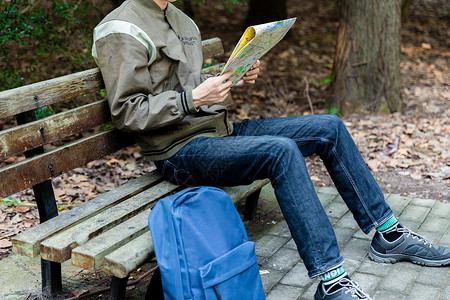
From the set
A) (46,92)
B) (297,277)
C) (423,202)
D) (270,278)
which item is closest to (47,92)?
(46,92)

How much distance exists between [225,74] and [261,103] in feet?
13.1

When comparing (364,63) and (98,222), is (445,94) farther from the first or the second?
(98,222)

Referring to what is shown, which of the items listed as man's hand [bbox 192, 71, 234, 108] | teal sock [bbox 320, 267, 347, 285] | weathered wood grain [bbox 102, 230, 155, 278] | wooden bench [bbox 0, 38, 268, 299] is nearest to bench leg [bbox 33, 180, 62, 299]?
wooden bench [bbox 0, 38, 268, 299]

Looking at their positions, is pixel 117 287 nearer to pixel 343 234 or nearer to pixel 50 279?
pixel 50 279

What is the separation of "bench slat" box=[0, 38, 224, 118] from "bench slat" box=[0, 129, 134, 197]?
0.86 feet

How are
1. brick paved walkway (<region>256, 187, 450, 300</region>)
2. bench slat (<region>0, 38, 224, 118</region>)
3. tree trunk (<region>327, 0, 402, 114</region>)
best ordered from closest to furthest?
bench slat (<region>0, 38, 224, 118</region>)
brick paved walkway (<region>256, 187, 450, 300</region>)
tree trunk (<region>327, 0, 402, 114</region>)

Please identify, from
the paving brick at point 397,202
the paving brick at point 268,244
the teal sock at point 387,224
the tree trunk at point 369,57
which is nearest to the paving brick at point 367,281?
the teal sock at point 387,224

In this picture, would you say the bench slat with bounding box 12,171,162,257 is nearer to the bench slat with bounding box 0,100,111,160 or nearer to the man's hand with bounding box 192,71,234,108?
the bench slat with bounding box 0,100,111,160

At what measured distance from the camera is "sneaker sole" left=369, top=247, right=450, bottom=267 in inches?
122

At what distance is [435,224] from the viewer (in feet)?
12.1

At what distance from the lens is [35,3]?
446 centimetres

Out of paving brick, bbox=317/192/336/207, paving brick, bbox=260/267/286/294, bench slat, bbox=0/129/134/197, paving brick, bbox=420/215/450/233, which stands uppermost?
bench slat, bbox=0/129/134/197

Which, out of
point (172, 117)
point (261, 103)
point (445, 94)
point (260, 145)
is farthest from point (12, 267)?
point (445, 94)

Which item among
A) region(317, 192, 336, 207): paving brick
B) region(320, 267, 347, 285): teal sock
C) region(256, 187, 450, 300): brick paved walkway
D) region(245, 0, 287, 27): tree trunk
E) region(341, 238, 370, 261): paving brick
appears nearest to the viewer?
region(320, 267, 347, 285): teal sock
